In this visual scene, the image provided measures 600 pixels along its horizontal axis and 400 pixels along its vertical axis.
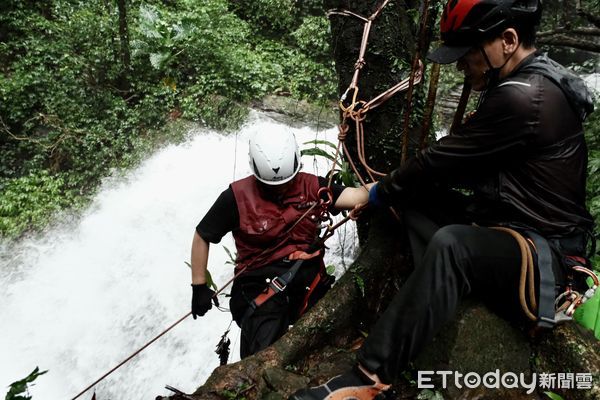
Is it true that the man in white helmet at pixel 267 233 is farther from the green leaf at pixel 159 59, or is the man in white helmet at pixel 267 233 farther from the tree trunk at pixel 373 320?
the green leaf at pixel 159 59

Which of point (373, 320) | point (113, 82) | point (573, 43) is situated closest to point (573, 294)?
point (373, 320)

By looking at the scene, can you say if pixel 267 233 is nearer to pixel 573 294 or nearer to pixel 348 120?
pixel 348 120

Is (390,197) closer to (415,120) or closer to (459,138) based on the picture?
(459,138)

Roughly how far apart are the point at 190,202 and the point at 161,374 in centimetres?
341

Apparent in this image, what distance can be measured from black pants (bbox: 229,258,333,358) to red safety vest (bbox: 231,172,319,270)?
0.11m

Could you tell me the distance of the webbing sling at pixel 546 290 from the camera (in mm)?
2297

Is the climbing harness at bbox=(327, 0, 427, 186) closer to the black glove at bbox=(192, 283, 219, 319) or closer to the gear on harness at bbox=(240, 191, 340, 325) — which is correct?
the gear on harness at bbox=(240, 191, 340, 325)

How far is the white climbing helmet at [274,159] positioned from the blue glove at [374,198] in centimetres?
76


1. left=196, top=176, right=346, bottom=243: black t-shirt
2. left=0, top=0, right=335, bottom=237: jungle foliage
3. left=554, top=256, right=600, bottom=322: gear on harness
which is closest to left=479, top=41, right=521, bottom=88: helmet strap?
left=554, top=256, right=600, bottom=322: gear on harness

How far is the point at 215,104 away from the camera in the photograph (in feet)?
34.1

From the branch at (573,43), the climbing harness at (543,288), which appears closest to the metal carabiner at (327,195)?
the climbing harness at (543,288)

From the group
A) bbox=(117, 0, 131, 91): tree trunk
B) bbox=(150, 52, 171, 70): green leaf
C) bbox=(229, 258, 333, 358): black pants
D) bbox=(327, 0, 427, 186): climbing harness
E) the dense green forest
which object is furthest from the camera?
bbox=(150, 52, 171, 70): green leaf

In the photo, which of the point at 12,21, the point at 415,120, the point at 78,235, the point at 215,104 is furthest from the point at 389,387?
the point at 12,21

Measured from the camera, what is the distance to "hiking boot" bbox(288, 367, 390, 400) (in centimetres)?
235
